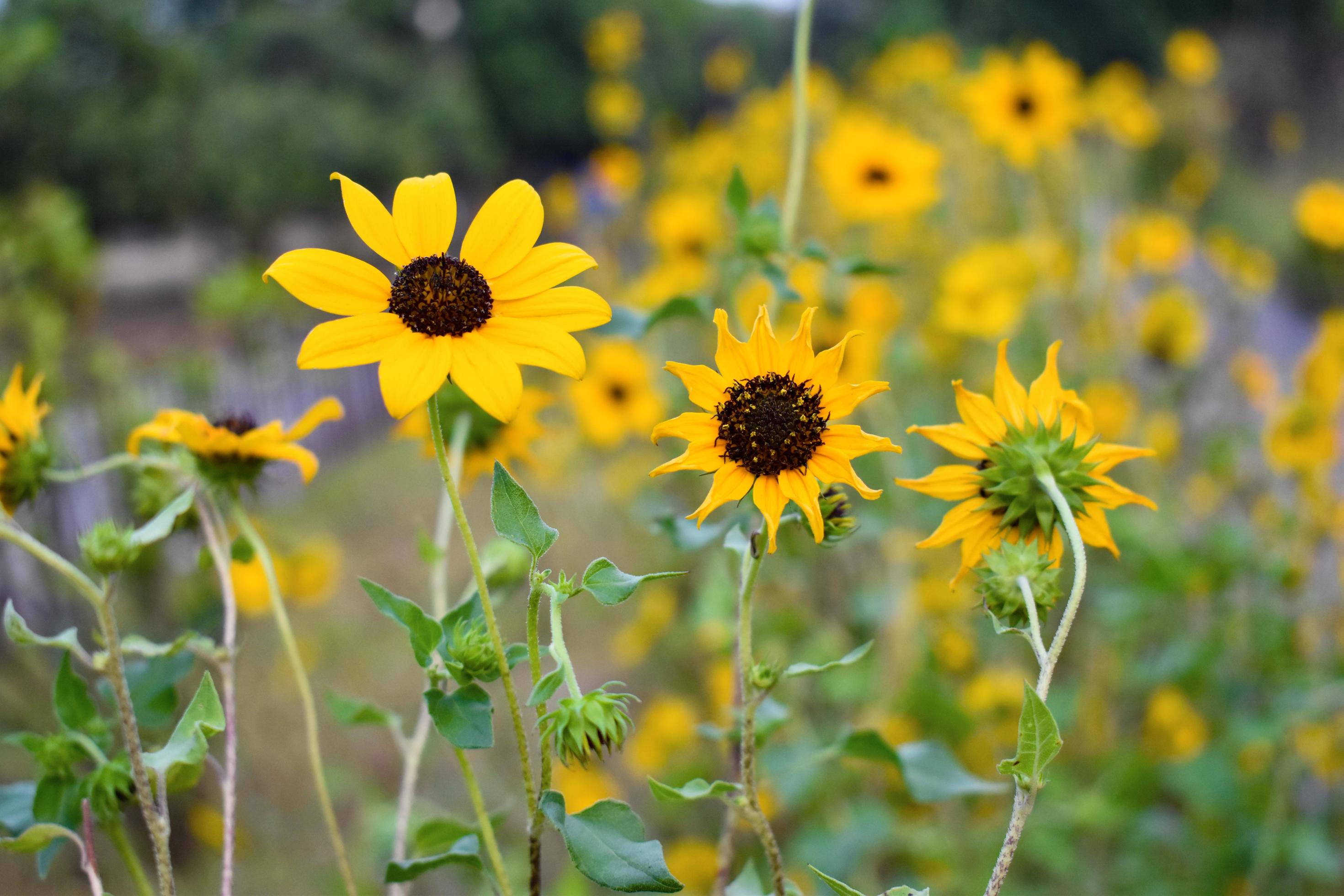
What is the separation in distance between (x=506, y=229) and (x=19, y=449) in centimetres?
41

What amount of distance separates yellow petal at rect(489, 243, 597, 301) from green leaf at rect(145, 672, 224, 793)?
0.88ft

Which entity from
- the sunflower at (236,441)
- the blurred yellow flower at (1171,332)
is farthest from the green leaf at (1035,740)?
the blurred yellow flower at (1171,332)

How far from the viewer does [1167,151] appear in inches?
333

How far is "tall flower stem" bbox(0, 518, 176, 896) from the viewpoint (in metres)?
0.46

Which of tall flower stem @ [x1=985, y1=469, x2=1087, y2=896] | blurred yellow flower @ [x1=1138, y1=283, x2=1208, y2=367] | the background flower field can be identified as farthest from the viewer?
blurred yellow flower @ [x1=1138, y1=283, x2=1208, y2=367]

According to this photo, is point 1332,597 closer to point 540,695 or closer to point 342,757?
point 540,695

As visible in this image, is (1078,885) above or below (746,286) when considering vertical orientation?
below

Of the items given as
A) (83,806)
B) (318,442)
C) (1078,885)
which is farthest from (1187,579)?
(318,442)

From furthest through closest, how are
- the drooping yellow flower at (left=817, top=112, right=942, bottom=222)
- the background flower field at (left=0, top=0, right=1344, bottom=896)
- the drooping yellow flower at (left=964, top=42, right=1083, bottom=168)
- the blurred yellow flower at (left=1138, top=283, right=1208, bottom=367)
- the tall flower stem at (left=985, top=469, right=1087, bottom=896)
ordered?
the blurred yellow flower at (left=1138, top=283, right=1208, bottom=367) < the drooping yellow flower at (left=964, top=42, right=1083, bottom=168) < the drooping yellow flower at (left=817, top=112, right=942, bottom=222) < the background flower field at (left=0, top=0, right=1344, bottom=896) < the tall flower stem at (left=985, top=469, right=1087, bottom=896)

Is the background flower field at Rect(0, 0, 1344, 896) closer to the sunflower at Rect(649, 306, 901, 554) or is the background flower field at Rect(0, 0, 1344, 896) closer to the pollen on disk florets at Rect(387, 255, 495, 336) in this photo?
the sunflower at Rect(649, 306, 901, 554)

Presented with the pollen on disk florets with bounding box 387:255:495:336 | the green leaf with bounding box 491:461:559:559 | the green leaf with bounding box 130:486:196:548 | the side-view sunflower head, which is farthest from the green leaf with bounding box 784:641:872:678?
the side-view sunflower head

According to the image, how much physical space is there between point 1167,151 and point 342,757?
867 cm

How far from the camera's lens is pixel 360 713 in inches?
26.2

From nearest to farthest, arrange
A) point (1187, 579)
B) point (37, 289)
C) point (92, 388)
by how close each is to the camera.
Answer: point (1187, 579) → point (37, 289) → point (92, 388)
